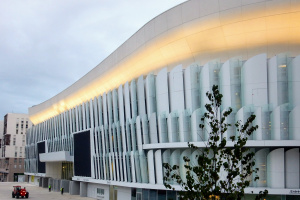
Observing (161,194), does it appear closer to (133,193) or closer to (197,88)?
(133,193)

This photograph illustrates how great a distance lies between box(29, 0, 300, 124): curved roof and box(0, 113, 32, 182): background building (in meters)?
95.0

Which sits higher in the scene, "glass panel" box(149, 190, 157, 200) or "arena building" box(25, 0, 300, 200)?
"arena building" box(25, 0, 300, 200)

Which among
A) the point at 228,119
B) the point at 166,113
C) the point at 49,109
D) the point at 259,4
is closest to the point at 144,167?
the point at 166,113

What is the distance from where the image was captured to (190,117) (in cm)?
3081

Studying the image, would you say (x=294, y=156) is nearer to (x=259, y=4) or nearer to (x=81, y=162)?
(x=259, y=4)

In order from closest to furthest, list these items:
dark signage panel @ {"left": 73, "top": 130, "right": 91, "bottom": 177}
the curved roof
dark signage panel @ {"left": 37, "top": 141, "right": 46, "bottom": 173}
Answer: the curved roof → dark signage panel @ {"left": 73, "top": 130, "right": 91, "bottom": 177} → dark signage panel @ {"left": 37, "top": 141, "right": 46, "bottom": 173}

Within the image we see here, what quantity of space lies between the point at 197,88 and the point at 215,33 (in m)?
4.65

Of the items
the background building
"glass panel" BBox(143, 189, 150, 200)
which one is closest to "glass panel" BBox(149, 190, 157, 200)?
"glass panel" BBox(143, 189, 150, 200)

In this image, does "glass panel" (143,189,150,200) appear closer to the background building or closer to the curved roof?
the curved roof

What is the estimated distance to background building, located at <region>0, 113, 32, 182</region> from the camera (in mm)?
121219

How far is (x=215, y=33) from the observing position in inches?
1176

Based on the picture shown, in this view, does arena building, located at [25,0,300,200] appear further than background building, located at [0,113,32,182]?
No

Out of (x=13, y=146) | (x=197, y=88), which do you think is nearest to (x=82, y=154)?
(x=197, y=88)

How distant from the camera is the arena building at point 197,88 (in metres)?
26.7
